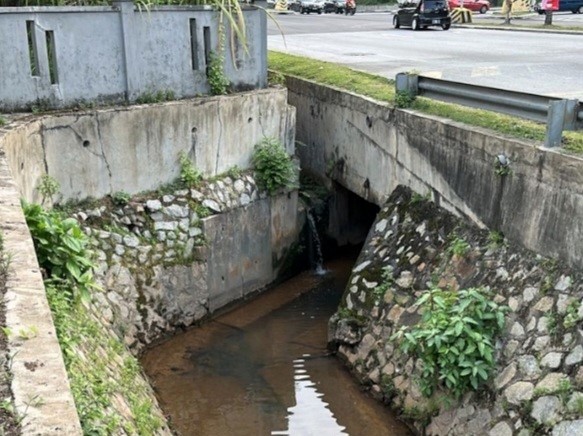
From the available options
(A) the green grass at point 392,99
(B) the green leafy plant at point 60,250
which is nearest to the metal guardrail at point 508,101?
(A) the green grass at point 392,99

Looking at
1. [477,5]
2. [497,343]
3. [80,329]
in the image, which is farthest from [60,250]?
[477,5]

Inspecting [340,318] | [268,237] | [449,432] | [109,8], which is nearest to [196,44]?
[109,8]

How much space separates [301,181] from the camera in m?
11.6

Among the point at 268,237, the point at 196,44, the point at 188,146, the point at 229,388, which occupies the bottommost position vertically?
the point at 229,388

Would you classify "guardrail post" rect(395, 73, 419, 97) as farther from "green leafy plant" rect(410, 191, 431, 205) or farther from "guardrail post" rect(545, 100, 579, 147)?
"guardrail post" rect(545, 100, 579, 147)

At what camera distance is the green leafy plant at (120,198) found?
27.8 feet

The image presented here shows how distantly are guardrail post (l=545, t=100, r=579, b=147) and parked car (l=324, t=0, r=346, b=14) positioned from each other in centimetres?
3662

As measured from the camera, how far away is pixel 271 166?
996cm

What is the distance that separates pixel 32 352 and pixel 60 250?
2394 millimetres

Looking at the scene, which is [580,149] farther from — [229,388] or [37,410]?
[37,410]

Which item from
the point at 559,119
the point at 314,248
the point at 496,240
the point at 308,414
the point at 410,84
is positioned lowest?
the point at 308,414

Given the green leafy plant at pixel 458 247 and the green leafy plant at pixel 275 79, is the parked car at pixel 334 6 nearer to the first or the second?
the green leafy plant at pixel 275 79

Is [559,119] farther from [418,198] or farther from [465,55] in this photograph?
[465,55]

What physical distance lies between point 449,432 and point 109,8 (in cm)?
614
